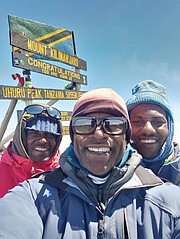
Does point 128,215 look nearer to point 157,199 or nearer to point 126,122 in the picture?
point 157,199

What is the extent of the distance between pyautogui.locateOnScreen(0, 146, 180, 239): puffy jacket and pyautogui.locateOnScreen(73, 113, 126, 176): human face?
0.17 feet

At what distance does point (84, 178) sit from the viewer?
1.30 m

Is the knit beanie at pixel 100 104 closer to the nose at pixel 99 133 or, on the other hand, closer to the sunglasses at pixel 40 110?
the nose at pixel 99 133

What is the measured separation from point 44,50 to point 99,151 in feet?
17.9

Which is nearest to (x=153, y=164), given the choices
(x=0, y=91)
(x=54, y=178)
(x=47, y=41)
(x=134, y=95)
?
(x=134, y=95)

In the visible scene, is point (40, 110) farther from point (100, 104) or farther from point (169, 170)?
point (169, 170)

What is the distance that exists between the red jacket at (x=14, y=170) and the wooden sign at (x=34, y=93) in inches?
115

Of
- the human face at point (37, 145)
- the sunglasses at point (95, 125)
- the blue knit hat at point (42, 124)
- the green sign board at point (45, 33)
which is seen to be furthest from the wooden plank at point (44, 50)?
the sunglasses at point (95, 125)

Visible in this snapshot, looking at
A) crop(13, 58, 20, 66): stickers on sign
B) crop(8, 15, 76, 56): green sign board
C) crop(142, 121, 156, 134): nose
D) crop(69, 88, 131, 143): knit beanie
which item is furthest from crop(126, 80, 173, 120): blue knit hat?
crop(8, 15, 76, 56): green sign board

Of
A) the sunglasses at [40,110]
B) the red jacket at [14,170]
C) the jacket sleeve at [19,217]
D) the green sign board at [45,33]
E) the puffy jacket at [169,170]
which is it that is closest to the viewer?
the jacket sleeve at [19,217]

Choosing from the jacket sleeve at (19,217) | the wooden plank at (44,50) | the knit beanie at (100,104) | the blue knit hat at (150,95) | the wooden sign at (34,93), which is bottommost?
the jacket sleeve at (19,217)

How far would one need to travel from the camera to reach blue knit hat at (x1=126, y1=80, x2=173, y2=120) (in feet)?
6.29

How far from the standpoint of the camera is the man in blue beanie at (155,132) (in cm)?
189

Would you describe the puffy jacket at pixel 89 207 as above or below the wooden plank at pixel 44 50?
below
